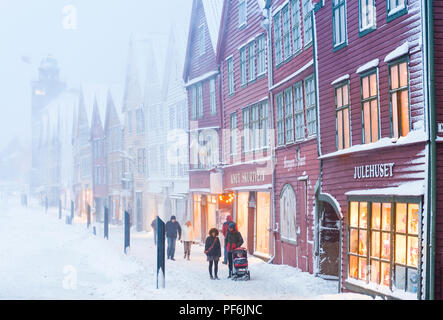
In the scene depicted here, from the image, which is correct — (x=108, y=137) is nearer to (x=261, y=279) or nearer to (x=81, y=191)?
(x=81, y=191)

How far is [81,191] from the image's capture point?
7019 cm

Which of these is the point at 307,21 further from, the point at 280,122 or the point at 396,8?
the point at 396,8

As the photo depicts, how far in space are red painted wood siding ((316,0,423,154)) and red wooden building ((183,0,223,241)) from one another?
1348 centimetres

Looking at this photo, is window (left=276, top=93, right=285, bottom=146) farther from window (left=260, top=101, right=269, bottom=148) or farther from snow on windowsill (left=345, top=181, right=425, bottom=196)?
snow on windowsill (left=345, top=181, right=425, bottom=196)

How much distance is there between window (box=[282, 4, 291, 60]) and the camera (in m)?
22.6

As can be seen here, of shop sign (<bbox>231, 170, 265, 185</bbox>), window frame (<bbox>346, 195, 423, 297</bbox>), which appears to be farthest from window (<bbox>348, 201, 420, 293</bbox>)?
shop sign (<bbox>231, 170, 265, 185</bbox>)

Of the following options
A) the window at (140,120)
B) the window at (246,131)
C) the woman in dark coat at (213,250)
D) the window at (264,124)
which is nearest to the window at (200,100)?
the window at (246,131)

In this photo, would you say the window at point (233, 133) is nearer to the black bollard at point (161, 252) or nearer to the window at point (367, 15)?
A: the black bollard at point (161, 252)

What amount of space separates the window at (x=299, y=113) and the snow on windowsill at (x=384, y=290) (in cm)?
656

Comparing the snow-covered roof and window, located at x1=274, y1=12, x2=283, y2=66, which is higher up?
the snow-covered roof

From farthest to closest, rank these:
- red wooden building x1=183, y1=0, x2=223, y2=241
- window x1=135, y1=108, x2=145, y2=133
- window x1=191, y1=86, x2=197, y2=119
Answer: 1. window x1=135, y1=108, x2=145, y2=133
2. window x1=191, y1=86, x2=197, y2=119
3. red wooden building x1=183, y1=0, x2=223, y2=241

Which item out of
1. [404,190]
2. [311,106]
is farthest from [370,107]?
[311,106]
